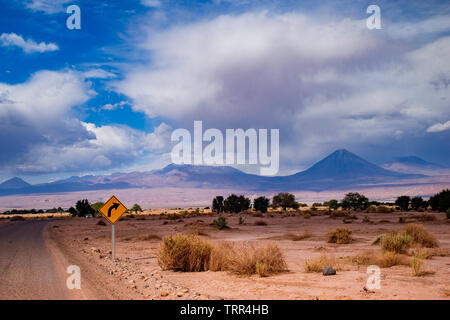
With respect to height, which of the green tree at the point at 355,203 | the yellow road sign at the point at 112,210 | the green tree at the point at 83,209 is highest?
the yellow road sign at the point at 112,210

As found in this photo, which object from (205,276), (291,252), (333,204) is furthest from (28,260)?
(333,204)

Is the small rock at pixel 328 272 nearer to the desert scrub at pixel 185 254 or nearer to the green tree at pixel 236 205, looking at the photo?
the desert scrub at pixel 185 254

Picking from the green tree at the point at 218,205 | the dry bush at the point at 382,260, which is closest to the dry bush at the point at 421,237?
the dry bush at the point at 382,260

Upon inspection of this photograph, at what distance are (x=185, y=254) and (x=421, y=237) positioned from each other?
44.7 ft

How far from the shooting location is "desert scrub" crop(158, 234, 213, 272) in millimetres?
15891

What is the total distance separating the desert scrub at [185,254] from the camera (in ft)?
52.1

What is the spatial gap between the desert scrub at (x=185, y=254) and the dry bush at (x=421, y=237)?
12065mm

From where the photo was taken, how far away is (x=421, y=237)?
22594 mm

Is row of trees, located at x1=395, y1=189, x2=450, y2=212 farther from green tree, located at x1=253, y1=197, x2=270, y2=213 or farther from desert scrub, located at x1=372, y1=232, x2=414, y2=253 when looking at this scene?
desert scrub, located at x1=372, y1=232, x2=414, y2=253

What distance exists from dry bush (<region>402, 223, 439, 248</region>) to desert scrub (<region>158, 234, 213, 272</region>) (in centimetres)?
1207

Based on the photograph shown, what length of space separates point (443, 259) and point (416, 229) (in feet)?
18.7

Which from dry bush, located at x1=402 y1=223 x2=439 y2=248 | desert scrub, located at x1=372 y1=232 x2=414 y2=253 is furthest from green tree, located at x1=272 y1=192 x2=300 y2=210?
desert scrub, located at x1=372 y1=232 x2=414 y2=253

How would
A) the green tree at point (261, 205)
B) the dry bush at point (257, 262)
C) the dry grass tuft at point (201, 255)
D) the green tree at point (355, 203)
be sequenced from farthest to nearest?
the green tree at point (261, 205), the green tree at point (355, 203), the dry grass tuft at point (201, 255), the dry bush at point (257, 262)
